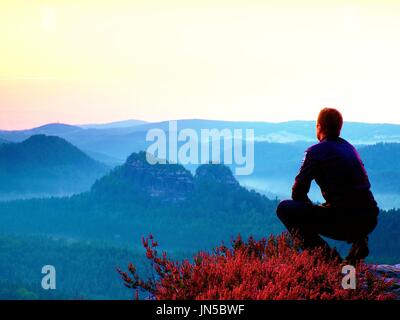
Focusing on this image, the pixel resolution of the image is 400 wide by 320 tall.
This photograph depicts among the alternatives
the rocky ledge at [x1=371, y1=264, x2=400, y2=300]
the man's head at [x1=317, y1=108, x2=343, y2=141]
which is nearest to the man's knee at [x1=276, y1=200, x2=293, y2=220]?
the man's head at [x1=317, y1=108, x2=343, y2=141]

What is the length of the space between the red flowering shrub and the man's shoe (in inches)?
7.6

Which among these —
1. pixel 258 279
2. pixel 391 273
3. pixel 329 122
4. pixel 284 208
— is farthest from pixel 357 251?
pixel 258 279

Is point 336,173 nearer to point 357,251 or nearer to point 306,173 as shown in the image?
point 306,173

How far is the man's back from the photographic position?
9555mm

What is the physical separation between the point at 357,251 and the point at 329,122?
6.01ft

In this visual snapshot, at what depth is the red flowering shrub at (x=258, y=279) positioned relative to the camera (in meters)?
8.29

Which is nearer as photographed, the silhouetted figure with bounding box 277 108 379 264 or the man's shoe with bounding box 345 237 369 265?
the silhouetted figure with bounding box 277 108 379 264

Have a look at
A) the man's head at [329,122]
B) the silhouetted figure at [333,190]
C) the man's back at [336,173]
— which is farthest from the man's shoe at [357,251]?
the man's head at [329,122]

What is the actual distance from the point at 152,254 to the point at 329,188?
8.14 feet

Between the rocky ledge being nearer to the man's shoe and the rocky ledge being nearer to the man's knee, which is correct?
the man's shoe

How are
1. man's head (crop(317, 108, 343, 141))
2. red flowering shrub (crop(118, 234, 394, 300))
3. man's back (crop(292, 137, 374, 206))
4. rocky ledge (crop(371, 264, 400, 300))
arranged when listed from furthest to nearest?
rocky ledge (crop(371, 264, 400, 300)), man's head (crop(317, 108, 343, 141)), man's back (crop(292, 137, 374, 206)), red flowering shrub (crop(118, 234, 394, 300))

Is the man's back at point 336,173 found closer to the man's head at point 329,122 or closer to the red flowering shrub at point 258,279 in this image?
the man's head at point 329,122
